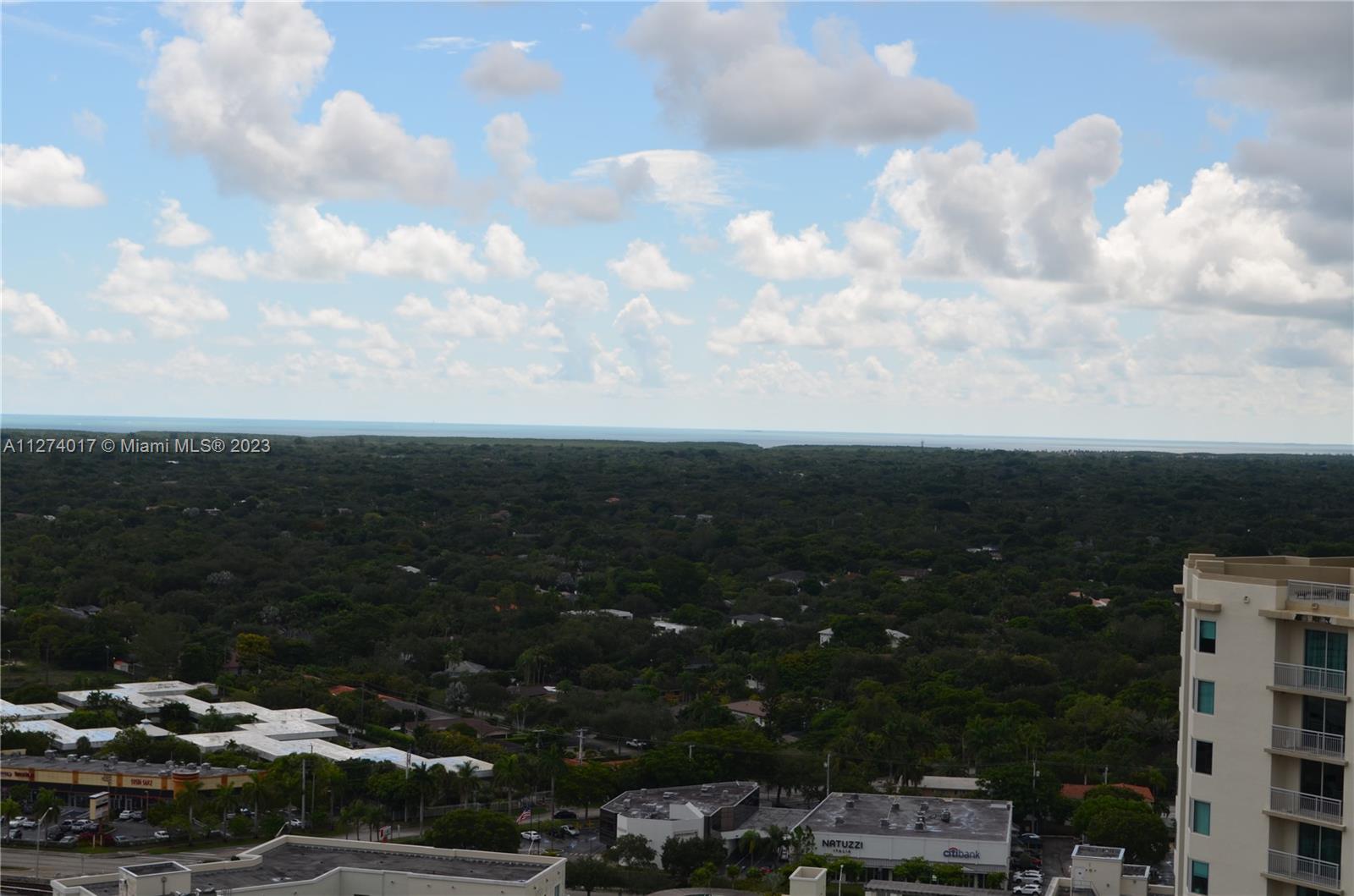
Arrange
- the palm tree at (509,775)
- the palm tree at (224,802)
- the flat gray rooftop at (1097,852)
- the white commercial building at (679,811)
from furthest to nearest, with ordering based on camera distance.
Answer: the palm tree at (509,775) → the palm tree at (224,802) → the white commercial building at (679,811) → the flat gray rooftop at (1097,852)

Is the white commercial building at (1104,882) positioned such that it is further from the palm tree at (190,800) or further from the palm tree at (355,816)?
the palm tree at (190,800)

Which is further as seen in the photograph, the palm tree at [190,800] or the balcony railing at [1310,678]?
the palm tree at [190,800]

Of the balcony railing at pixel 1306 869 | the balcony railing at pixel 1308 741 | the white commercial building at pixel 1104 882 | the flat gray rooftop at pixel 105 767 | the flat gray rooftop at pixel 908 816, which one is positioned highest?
the balcony railing at pixel 1308 741

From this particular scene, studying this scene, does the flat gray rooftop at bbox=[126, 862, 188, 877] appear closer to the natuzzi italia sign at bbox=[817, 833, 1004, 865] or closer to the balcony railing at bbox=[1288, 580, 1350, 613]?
the natuzzi italia sign at bbox=[817, 833, 1004, 865]

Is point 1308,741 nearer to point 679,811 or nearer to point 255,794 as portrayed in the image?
point 679,811

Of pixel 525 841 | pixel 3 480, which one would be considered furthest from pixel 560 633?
pixel 3 480

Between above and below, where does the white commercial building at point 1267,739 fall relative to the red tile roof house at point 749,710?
above

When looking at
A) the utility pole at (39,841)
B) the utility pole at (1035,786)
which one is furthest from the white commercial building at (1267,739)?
the utility pole at (39,841)

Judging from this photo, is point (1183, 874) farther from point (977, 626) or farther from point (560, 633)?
point (977, 626)
